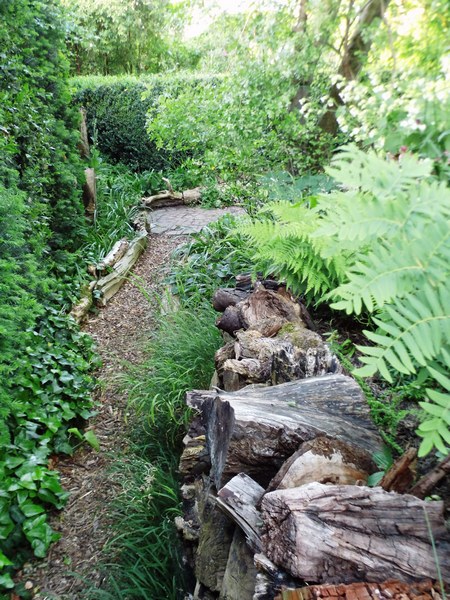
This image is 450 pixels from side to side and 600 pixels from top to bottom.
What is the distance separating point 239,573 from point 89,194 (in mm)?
5142

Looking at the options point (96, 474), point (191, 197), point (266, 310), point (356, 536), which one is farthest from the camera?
Answer: point (191, 197)

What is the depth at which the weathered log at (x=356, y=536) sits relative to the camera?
1.11m

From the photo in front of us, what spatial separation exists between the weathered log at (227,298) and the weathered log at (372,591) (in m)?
2.15

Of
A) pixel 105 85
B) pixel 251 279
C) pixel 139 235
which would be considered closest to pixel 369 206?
pixel 251 279

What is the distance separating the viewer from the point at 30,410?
3.06 meters

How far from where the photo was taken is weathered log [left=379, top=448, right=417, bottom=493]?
1291 millimetres

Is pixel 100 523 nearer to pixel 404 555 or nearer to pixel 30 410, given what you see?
pixel 30 410

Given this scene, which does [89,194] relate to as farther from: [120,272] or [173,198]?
[173,198]

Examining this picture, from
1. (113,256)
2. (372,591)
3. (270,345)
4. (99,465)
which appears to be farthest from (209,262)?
(372,591)

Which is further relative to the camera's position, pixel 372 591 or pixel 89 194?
pixel 89 194

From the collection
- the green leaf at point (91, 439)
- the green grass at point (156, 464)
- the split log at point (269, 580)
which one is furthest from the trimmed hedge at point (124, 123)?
the split log at point (269, 580)

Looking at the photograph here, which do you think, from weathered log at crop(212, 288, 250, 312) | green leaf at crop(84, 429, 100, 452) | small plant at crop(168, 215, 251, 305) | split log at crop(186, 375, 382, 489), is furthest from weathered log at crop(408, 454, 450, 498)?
small plant at crop(168, 215, 251, 305)

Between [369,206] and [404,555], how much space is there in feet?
2.79

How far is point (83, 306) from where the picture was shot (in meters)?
4.51
